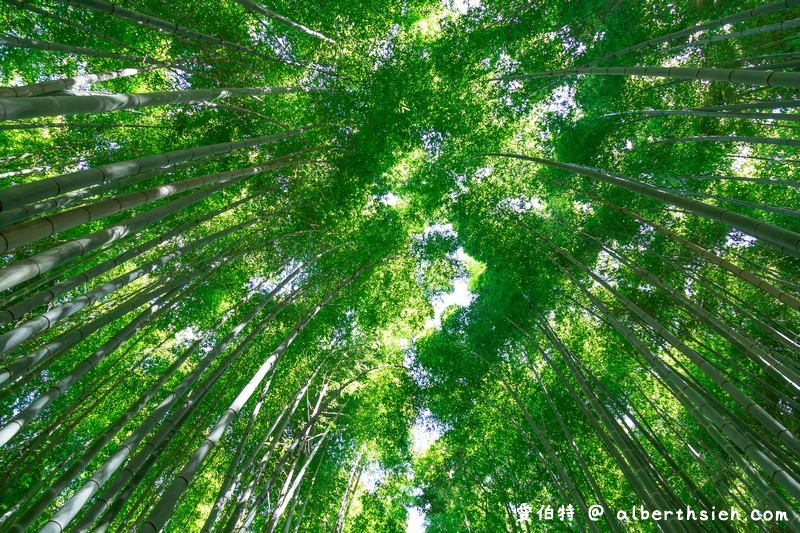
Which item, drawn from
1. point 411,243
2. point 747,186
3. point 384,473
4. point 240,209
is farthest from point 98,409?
point 747,186

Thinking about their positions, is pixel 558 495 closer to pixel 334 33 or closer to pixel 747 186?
pixel 747 186

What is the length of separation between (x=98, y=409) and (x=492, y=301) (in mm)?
6605

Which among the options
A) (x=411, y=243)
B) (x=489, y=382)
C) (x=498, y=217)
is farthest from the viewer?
(x=411, y=243)

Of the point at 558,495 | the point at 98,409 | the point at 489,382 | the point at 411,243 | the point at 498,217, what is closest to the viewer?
the point at 558,495

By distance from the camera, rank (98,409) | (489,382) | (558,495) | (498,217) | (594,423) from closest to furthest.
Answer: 1. (594,423)
2. (558,495)
3. (98,409)
4. (498,217)
5. (489,382)

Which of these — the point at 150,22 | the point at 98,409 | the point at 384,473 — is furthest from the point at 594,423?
the point at 98,409

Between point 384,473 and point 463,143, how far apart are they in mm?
6510

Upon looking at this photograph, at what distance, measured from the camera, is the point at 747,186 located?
5801 millimetres

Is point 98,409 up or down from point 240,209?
down

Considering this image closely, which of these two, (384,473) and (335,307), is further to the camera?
(384,473)

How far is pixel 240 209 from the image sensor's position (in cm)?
618

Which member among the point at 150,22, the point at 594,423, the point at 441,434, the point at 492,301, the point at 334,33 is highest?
the point at 334,33

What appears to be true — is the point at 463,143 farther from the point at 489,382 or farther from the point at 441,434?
the point at 441,434

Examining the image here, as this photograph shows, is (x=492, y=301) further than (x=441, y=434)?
No
